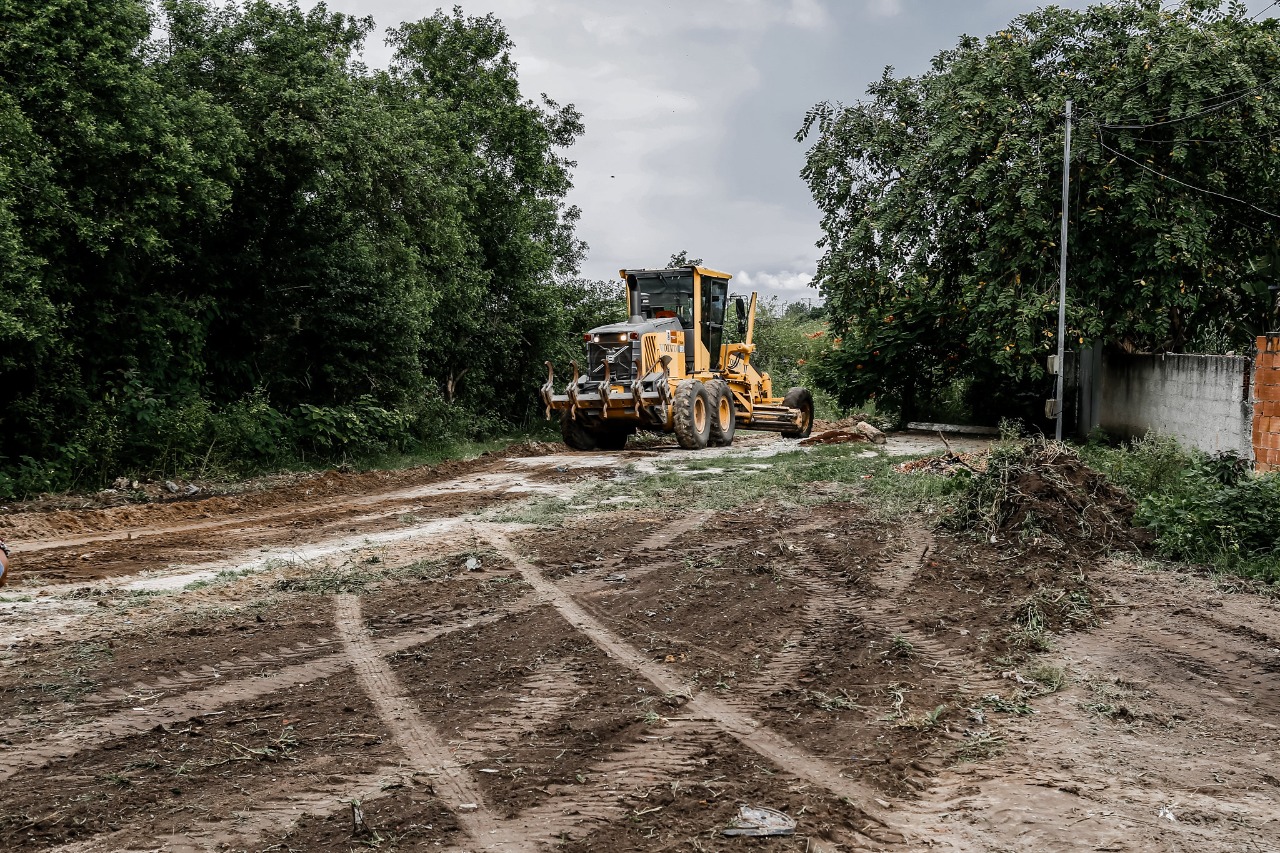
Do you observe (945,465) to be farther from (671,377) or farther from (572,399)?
(572,399)

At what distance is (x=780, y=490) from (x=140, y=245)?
9.11m

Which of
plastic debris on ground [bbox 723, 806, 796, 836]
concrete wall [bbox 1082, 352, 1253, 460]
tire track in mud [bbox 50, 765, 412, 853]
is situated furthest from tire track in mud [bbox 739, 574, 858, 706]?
concrete wall [bbox 1082, 352, 1253, 460]

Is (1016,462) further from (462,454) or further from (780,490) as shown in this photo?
(462,454)

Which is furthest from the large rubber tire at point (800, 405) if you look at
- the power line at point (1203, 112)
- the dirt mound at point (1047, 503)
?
the dirt mound at point (1047, 503)

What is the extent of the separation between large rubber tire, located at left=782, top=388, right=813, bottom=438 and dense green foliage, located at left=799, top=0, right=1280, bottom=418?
345 centimetres

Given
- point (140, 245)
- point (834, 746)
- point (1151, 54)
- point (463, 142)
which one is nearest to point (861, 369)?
point (1151, 54)

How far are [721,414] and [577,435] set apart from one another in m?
2.92

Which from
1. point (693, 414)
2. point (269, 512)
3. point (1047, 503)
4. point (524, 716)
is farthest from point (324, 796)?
point (693, 414)

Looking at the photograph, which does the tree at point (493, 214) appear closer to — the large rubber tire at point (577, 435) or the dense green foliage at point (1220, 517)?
the large rubber tire at point (577, 435)

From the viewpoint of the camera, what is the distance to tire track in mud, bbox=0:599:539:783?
4562mm

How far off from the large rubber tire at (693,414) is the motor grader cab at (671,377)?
18mm

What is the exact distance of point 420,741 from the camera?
4.67 metres

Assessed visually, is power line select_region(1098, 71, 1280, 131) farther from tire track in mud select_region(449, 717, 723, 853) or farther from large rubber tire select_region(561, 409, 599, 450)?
tire track in mud select_region(449, 717, 723, 853)

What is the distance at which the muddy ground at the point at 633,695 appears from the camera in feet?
12.9
